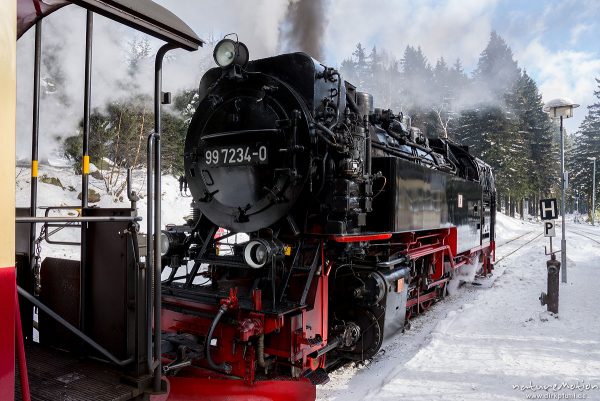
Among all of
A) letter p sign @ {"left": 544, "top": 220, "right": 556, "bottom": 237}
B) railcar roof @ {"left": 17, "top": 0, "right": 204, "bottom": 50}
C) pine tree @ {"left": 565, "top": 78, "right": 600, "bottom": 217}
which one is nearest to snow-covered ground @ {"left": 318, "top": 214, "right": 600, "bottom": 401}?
letter p sign @ {"left": 544, "top": 220, "right": 556, "bottom": 237}

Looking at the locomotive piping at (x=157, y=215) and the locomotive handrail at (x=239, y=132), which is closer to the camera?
the locomotive piping at (x=157, y=215)

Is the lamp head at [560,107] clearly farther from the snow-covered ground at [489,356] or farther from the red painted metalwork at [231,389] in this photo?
the red painted metalwork at [231,389]

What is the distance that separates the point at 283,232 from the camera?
471 cm

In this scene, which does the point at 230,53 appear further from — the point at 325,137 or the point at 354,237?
the point at 354,237

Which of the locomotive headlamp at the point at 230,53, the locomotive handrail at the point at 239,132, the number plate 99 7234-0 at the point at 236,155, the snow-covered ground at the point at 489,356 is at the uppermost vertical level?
the locomotive headlamp at the point at 230,53

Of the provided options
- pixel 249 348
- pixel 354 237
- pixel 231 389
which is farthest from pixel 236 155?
pixel 231 389

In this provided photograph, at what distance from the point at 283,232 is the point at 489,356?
2.81 meters

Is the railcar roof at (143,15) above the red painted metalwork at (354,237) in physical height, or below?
above

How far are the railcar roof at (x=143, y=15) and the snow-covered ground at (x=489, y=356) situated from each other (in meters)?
3.46

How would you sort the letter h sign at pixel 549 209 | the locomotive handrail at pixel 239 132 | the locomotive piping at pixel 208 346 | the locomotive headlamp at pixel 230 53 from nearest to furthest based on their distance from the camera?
the locomotive piping at pixel 208 346, the locomotive handrail at pixel 239 132, the locomotive headlamp at pixel 230 53, the letter h sign at pixel 549 209

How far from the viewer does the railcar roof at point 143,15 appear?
1947mm

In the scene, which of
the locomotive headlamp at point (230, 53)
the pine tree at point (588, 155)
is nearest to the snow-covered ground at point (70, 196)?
the locomotive headlamp at point (230, 53)

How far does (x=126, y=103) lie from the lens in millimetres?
13516

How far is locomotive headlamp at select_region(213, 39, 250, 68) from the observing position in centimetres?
469
